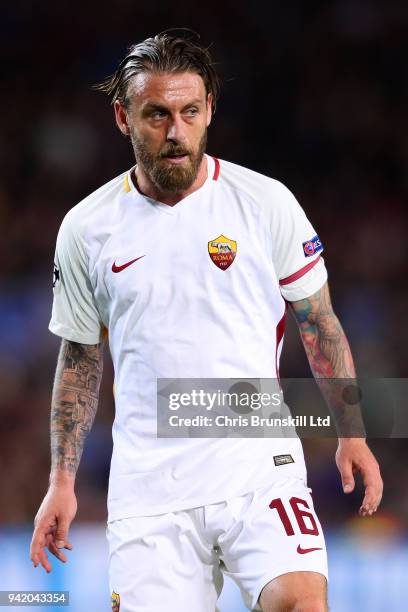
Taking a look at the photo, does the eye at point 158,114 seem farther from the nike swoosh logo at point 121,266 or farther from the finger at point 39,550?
the finger at point 39,550

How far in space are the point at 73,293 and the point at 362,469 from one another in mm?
1171

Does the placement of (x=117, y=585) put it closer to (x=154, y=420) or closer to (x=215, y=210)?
(x=154, y=420)

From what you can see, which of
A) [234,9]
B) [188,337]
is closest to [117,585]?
[188,337]

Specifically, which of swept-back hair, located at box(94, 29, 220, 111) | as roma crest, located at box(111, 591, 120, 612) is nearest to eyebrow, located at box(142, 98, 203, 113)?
swept-back hair, located at box(94, 29, 220, 111)

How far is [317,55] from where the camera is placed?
9.12 m

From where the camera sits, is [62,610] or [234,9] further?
[234,9]

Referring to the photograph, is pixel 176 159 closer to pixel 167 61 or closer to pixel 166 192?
pixel 166 192

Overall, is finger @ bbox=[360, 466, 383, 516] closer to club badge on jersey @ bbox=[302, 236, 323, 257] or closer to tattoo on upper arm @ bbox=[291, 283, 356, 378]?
tattoo on upper arm @ bbox=[291, 283, 356, 378]

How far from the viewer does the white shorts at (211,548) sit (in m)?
2.97

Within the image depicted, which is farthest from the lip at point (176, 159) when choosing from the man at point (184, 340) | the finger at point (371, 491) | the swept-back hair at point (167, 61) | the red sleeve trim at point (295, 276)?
the finger at point (371, 491)

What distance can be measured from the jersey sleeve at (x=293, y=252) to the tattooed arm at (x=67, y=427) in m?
0.73

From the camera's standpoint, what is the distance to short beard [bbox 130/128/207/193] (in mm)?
3332

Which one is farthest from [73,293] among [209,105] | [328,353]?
[328,353]

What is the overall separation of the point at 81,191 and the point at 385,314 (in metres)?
2.78
